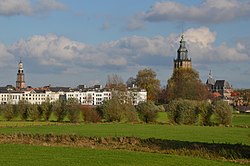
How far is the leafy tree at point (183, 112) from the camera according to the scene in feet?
282

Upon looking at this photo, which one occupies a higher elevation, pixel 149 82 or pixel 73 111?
pixel 149 82

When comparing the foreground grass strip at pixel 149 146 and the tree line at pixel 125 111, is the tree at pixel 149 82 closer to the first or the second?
the tree line at pixel 125 111

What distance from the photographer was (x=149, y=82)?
528ft

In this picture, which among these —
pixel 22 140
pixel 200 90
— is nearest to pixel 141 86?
pixel 200 90

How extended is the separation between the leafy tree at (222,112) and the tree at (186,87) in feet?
208

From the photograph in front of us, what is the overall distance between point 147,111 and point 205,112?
1023 cm

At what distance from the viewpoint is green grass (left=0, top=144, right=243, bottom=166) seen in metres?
27.8

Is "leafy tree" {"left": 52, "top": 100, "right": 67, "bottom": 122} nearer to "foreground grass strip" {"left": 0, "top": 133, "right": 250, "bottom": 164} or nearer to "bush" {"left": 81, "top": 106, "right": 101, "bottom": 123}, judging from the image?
"bush" {"left": 81, "top": 106, "right": 101, "bottom": 123}

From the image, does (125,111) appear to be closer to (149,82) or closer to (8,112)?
(8,112)

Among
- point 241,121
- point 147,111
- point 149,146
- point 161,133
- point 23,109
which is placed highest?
point 23,109

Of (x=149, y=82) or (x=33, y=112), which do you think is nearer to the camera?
(x=33, y=112)

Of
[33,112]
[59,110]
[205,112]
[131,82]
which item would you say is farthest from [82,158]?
[131,82]

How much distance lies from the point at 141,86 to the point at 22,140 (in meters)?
121

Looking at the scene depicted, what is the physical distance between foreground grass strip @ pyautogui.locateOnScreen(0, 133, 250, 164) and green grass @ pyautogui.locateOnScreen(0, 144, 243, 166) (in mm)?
3890
